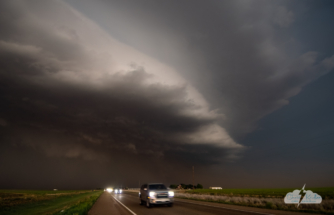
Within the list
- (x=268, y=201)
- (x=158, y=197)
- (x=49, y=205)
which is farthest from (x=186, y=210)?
(x=49, y=205)

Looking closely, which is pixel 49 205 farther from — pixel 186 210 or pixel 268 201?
pixel 268 201

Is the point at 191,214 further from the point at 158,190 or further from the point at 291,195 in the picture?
the point at 291,195

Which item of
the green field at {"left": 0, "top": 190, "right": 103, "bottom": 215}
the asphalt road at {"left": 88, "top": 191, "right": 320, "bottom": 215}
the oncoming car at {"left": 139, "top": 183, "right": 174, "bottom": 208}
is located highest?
the oncoming car at {"left": 139, "top": 183, "right": 174, "bottom": 208}

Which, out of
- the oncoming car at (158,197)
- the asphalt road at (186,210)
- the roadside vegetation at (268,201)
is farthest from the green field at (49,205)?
the roadside vegetation at (268,201)

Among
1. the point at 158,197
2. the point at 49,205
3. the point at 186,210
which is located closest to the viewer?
the point at 186,210

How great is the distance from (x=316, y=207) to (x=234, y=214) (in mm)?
7427

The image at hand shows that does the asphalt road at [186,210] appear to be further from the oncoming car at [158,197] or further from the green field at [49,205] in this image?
the green field at [49,205]

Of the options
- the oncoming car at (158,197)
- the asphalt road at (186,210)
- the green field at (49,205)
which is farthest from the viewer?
the green field at (49,205)

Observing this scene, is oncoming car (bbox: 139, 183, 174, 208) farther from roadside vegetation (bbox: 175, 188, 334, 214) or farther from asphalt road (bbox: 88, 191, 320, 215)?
roadside vegetation (bbox: 175, 188, 334, 214)

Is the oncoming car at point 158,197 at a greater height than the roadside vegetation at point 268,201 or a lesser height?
greater

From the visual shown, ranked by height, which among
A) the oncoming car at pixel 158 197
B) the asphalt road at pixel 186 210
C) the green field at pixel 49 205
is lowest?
the green field at pixel 49 205

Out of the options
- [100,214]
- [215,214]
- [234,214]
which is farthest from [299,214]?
[100,214]

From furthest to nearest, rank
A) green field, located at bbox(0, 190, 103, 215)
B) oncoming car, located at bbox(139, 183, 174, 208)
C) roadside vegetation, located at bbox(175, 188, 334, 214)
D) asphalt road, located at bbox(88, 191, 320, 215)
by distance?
green field, located at bbox(0, 190, 103, 215) → oncoming car, located at bbox(139, 183, 174, 208) → roadside vegetation, located at bbox(175, 188, 334, 214) → asphalt road, located at bbox(88, 191, 320, 215)

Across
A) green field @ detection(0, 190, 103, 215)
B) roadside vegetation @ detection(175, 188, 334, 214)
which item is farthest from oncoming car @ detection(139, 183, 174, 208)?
roadside vegetation @ detection(175, 188, 334, 214)
